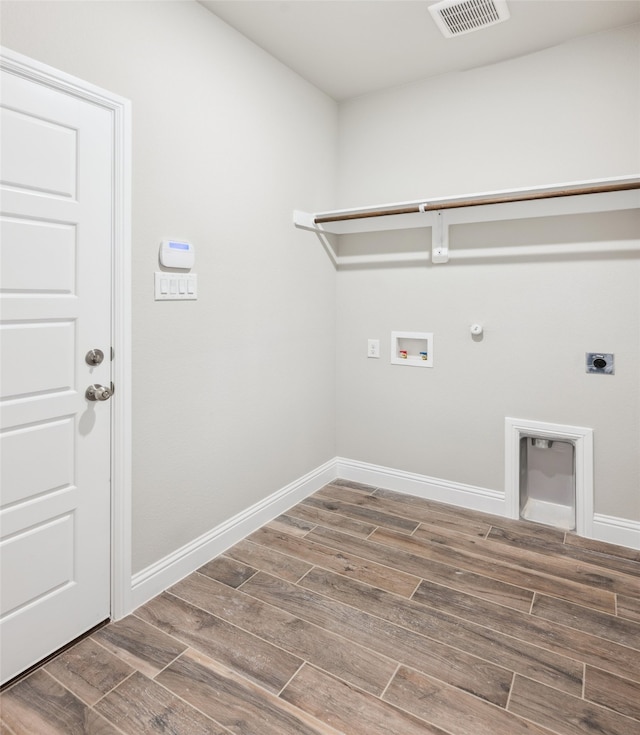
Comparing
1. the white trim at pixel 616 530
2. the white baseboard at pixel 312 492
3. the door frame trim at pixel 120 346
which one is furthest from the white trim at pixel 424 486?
the door frame trim at pixel 120 346

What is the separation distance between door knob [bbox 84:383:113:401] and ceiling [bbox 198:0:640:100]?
5.69ft

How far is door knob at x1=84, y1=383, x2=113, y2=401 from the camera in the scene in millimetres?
1771

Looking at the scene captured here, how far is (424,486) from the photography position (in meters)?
3.09

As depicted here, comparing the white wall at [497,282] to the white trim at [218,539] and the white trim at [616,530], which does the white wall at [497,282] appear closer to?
the white trim at [616,530]

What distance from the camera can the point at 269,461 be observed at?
2.77 metres

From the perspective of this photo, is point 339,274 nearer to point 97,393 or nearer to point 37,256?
point 97,393

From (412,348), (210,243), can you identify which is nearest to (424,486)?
(412,348)

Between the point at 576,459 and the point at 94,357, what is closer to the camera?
the point at 94,357

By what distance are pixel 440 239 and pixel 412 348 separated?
0.69m

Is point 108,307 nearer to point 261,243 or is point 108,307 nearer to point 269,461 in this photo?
point 261,243

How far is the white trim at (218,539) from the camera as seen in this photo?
6.68 feet

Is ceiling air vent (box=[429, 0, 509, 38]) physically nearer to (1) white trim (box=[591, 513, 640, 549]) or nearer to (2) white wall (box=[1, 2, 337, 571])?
(2) white wall (box=[1, 2, 337, 571])

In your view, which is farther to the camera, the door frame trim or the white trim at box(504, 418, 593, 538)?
the white trim at box(504, 418, 593, 538)

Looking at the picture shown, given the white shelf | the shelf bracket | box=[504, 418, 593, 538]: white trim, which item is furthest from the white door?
box=[504, 418, 593, 538]: white trim
